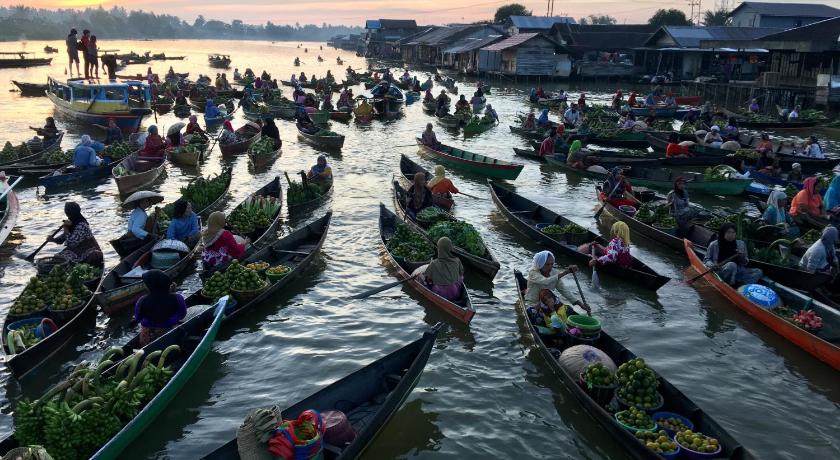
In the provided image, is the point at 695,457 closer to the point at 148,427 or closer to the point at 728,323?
the point at 728,323

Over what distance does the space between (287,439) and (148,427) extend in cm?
336

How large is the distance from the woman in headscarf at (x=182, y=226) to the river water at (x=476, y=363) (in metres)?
1.12

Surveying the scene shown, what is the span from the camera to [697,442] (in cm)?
768

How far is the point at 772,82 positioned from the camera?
45.3 meters

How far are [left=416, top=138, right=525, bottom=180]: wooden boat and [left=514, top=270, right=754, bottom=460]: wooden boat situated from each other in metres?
13.1

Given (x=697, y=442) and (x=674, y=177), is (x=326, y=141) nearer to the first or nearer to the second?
(x=674, y=177)

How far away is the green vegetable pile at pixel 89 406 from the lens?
7.33 m

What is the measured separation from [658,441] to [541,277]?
4.24 m

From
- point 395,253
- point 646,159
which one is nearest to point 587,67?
point 646,159

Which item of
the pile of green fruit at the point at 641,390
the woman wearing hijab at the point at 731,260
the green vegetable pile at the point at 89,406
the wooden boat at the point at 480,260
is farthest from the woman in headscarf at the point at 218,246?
the woman wearing hijab at the point at 731,260

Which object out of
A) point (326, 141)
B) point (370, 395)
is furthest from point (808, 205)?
point (326, 141)

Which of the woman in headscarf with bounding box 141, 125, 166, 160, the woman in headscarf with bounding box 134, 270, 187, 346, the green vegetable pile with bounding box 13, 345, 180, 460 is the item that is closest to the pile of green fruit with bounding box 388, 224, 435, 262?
the woman in headscarf with bounding box 134, 270, 187, 346

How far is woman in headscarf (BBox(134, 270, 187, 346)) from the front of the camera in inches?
391

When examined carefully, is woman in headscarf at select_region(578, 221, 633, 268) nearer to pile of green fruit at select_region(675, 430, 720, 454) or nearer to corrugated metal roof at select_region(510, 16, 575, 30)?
pile of green fruit at select_region(675, 430, 720, 454)
